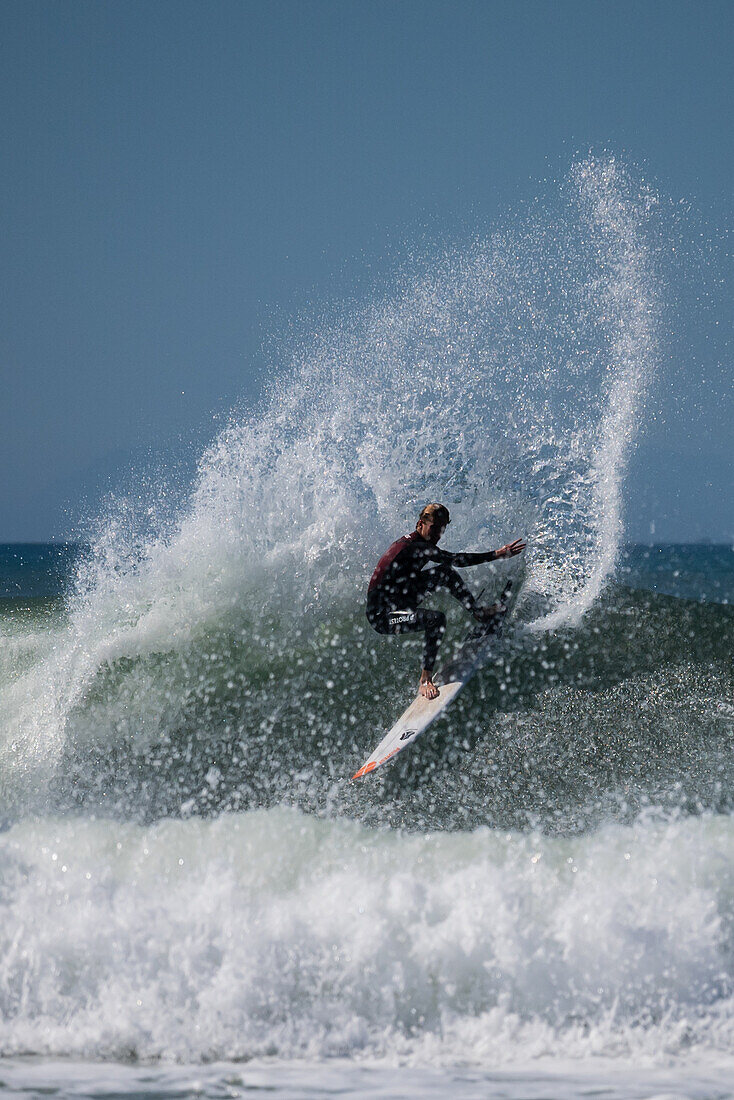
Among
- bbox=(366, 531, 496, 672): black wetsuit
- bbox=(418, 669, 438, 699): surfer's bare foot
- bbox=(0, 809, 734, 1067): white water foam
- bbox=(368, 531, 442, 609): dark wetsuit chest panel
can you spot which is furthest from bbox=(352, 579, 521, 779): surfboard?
bbox=(0, 809, 734, 1067): white water foam

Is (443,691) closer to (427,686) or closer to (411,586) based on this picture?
(427,686)

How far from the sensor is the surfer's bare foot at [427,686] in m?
5.69

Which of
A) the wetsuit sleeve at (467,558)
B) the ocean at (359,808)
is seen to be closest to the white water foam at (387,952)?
the ocean at (359,808)

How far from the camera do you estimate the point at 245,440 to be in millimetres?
8031

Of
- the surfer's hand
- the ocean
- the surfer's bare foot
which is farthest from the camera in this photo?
the surfer's hand

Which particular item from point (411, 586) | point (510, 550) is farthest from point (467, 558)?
point (411, 586)

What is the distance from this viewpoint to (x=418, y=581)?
5.86m

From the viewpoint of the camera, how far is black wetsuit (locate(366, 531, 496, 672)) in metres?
5.71

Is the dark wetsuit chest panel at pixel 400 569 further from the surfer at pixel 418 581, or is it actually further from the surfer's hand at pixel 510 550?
the surfer's hand at pixel 510 550

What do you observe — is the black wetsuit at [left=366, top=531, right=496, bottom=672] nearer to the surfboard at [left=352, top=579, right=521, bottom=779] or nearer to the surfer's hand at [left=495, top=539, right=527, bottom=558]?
the surfer's hand at [left=495, top=539, right=527, bottom=558]

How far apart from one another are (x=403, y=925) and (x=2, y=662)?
16.7 ft

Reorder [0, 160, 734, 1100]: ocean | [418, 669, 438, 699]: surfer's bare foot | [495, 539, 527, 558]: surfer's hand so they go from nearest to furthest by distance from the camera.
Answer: [0, 160, 734, 1100]: ocean, [418, 669, 438, 699]: surfer's bare foot, [495, 539, 527, 558]: surfer's hand

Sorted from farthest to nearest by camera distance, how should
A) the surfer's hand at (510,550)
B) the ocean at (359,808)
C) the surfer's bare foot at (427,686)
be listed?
the surfer's hand at (510,550)
the surfer's bare foot at (427,686)
the ocean at (359,808)

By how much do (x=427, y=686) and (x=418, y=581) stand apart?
30.8 inches
